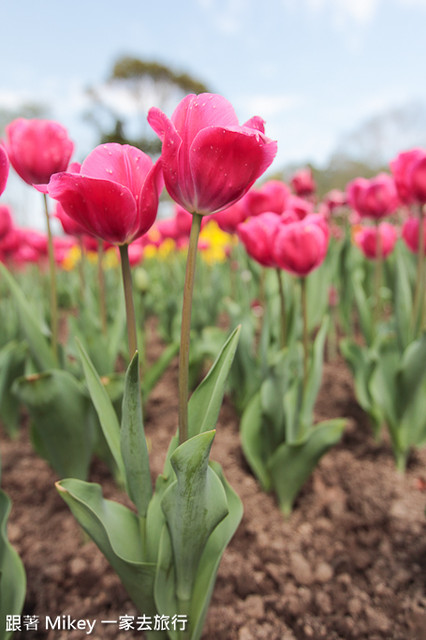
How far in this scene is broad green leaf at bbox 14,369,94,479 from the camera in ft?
3.49

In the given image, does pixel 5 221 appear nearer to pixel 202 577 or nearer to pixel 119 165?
pixel 119 165

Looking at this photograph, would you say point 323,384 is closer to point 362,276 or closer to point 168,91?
point 362,276

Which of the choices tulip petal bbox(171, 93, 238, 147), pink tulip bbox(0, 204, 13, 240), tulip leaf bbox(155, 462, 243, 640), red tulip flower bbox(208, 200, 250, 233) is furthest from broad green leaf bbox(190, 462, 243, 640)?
pink tulip bbox(0, 204, 13, 240)

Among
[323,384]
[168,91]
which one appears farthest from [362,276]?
[168,91]

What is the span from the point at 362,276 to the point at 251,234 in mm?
1493

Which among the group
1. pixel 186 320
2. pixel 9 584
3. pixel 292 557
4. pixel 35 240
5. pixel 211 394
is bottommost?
pixel 292 557

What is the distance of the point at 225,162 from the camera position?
559mm

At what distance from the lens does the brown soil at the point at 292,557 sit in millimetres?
989

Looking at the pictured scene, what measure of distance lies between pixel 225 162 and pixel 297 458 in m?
0.90

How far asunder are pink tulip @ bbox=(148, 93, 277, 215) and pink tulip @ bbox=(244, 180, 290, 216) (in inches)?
38.7

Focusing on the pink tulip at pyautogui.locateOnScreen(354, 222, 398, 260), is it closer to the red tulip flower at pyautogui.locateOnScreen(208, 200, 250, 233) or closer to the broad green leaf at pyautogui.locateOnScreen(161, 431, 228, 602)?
the red tulip flower at pyautogui.locateOnScreen(208, 200, 250, 233)

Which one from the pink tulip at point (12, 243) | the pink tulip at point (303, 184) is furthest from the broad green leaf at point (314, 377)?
the pink tulip at point (12, 243)

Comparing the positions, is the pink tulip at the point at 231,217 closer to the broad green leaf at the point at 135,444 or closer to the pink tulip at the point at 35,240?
the broad green leaf at the point at 135,444

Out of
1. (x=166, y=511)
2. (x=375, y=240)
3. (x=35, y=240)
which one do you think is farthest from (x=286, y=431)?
(x=35, y=240)
